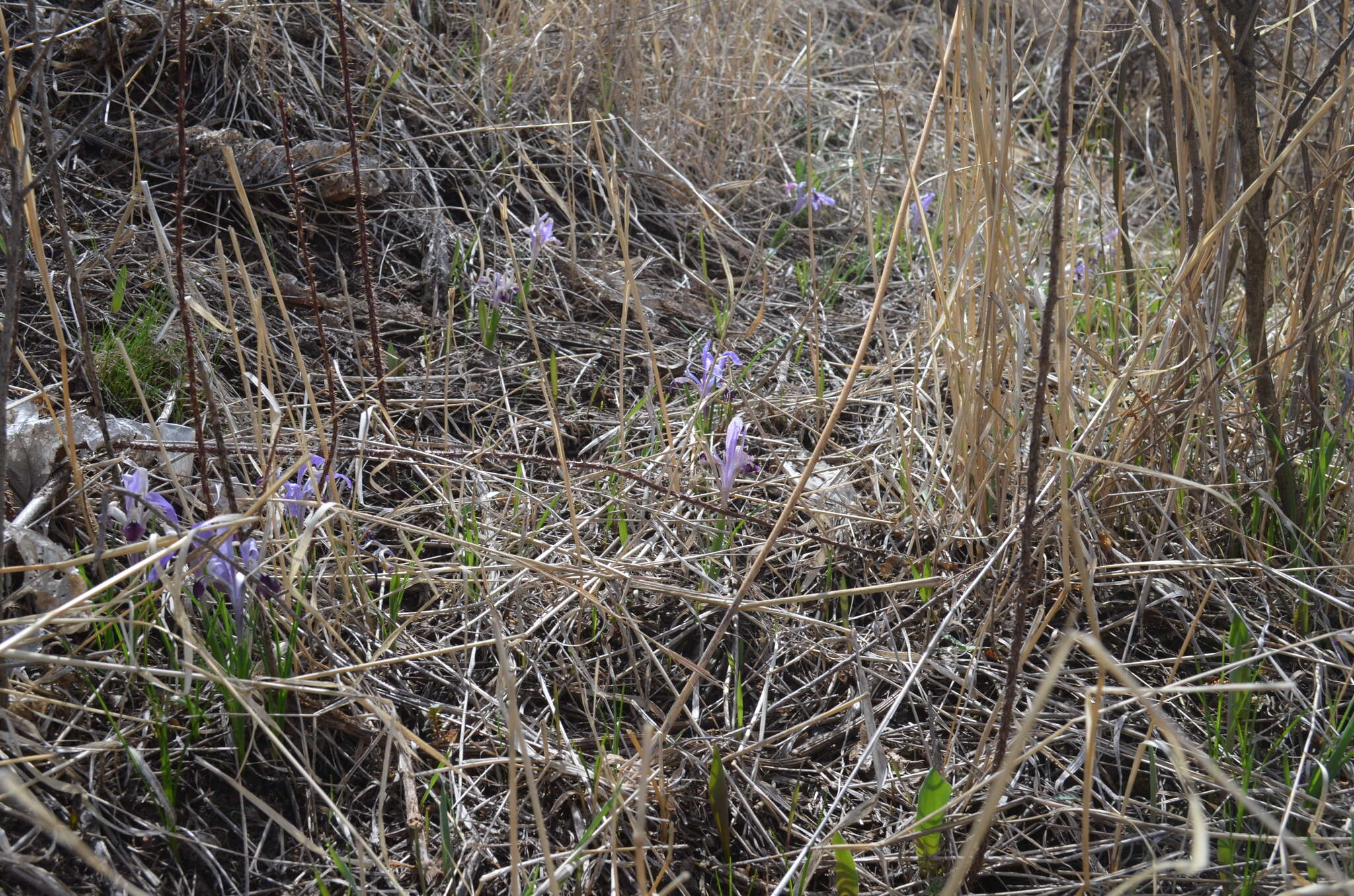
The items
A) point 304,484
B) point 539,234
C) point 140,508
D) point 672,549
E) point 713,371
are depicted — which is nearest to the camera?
point 140,508

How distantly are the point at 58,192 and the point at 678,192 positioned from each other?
8.20ft

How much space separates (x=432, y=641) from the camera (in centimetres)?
179

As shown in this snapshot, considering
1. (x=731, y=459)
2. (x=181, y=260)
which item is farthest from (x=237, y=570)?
(x=731, y=459)

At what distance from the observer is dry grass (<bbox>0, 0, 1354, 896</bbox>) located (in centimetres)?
138

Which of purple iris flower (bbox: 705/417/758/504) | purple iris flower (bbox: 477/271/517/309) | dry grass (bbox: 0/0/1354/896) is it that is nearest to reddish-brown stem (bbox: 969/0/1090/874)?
dry grass (bbox: 0/0/1354/896)

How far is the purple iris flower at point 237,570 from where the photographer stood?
58.5 inches

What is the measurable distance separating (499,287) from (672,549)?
1.17m

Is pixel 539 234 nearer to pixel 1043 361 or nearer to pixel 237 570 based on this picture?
pixel 237 570

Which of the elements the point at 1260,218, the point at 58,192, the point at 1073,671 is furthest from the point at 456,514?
the point at 1260,218

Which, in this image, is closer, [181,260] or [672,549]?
[181,260]

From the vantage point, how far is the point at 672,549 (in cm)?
199

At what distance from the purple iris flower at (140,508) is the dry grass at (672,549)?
0.08 feet

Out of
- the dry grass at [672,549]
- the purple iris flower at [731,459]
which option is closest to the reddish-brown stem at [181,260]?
the dry grass at [672,549]

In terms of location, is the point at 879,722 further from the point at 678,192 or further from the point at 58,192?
the point at 678,192
